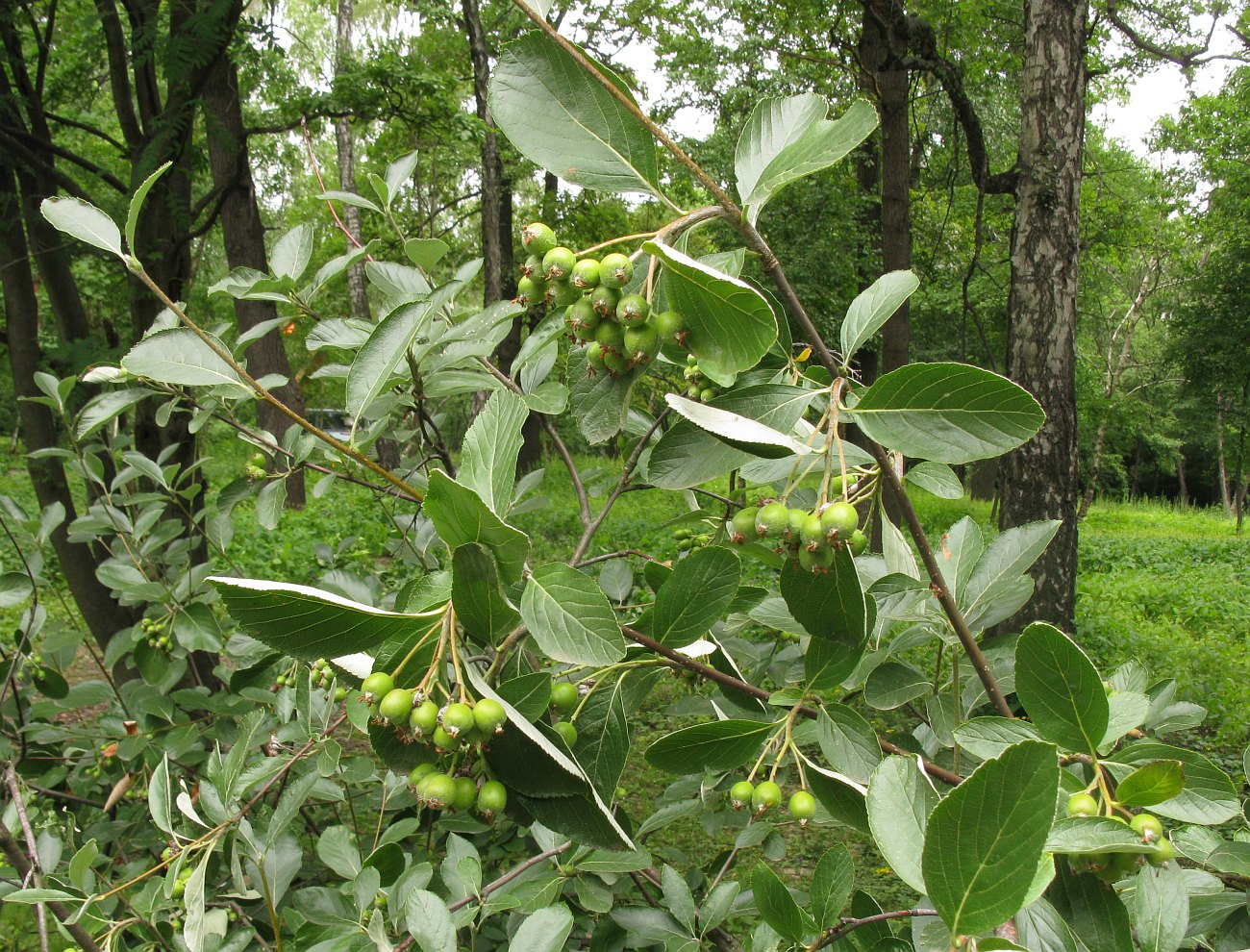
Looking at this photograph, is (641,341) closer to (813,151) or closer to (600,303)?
(600,303)

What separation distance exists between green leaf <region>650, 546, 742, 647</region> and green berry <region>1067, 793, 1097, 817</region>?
1.21 feet

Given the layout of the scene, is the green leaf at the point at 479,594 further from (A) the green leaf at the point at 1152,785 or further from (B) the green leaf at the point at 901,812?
(A) the green leaf at the point at 1152,785

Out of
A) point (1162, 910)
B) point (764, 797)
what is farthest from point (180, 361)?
point (1162, 910)

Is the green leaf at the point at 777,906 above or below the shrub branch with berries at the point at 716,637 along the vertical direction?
below

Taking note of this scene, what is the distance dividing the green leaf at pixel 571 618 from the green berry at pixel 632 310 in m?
0.24

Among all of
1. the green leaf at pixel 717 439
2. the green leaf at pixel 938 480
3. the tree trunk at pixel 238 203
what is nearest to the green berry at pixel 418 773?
the green leaf at pixel 717 439

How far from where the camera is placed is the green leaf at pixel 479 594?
0.68 m

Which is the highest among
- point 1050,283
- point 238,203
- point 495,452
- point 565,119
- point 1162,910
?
point 238,203

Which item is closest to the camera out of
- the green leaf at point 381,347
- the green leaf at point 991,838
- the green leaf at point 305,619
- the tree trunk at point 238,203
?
the green leaf at point 991,838

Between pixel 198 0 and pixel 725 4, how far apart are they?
10681 mm

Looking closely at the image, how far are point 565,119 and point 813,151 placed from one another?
255 millimetres

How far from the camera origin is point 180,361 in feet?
3.45

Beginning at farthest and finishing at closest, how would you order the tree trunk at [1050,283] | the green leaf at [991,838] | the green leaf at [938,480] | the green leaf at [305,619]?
the tree trunk at [1050,283] → the green leaf at [938,480] → the green leaf at [305,619] → the green leaf at [991,838]

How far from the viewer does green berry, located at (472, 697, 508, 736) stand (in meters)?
0.67
